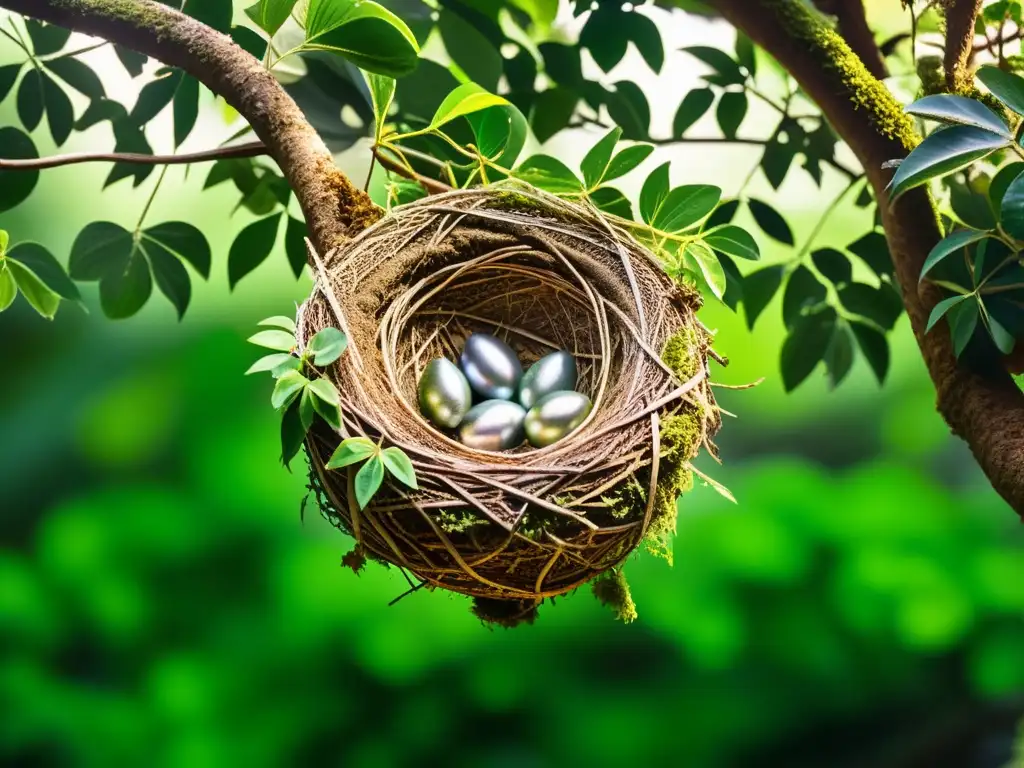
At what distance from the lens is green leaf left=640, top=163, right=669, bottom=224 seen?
0.86 metres

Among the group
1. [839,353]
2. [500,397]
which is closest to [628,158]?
[500,397]

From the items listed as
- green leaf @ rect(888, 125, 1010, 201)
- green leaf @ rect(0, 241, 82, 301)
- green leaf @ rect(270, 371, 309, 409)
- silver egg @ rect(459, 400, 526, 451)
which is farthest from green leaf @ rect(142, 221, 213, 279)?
green leaf @ rect(888, 125, 1010, 201)

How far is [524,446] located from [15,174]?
2.24ft

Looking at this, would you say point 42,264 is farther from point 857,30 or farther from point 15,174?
point 857,30

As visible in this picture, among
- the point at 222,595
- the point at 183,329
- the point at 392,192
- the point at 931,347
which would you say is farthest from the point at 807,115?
the point at 222,595

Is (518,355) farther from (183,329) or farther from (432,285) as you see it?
(183,329)

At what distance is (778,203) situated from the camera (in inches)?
65.6

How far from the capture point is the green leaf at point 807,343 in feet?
4.25

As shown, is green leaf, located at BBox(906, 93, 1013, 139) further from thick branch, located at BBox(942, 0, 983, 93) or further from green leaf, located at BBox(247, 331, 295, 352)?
green leaf, located at BBox(247, 331, 295, 352)

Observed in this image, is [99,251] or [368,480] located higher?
[99,251]

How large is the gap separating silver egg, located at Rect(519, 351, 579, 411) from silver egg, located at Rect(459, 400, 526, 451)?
0.03 meters

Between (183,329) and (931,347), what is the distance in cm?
123

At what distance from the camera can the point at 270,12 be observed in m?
0.79

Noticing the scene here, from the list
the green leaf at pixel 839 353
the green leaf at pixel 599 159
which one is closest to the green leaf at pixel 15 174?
the green leaf at pixel 599 159
